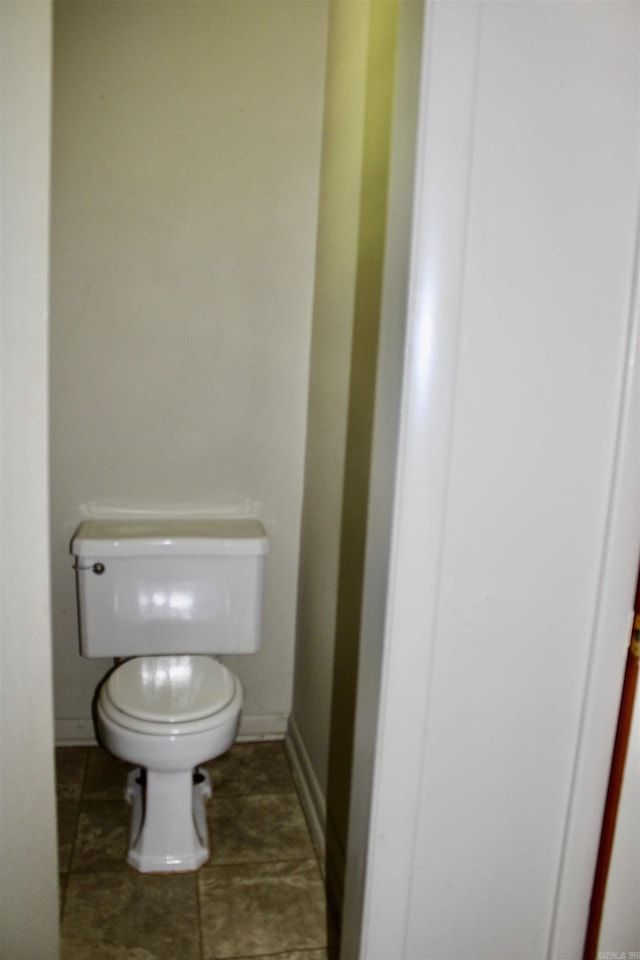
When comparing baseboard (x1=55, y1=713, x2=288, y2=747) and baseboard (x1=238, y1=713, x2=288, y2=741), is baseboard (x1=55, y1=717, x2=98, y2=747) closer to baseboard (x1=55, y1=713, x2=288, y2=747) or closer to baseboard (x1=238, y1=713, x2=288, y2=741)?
baseboard (x1=55, y1=713, x2=288, y2=747)

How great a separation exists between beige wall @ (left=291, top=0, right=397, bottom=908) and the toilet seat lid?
31cm

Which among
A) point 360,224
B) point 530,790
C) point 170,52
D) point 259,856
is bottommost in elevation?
point 259,856

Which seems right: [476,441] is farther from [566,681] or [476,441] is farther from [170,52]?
[170,52]

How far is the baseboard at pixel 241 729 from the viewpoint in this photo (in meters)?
2.36

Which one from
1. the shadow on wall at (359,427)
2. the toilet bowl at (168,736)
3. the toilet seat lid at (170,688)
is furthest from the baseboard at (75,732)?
the shadow on wall at (359,427)

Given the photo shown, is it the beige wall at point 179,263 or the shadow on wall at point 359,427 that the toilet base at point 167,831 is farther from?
the beige wall at point 179,263

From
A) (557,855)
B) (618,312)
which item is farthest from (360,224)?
(557,855)

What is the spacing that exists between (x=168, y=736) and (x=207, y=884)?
417mm

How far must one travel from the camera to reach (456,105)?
2.59 feet

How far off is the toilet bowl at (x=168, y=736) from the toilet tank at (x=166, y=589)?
0.08 meters

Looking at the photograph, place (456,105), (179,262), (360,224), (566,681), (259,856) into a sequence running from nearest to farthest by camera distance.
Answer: (456,105)
(566,681)
(360,224)
(259,856)
(179,262)

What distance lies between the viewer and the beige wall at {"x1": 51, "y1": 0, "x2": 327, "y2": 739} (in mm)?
2025

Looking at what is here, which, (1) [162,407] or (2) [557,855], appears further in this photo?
(1) [162,407]

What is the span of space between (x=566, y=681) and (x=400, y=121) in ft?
2.36
